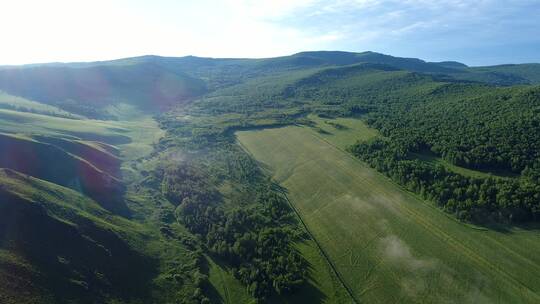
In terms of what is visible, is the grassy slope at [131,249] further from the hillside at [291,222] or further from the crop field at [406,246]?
the crop field at [406,246]

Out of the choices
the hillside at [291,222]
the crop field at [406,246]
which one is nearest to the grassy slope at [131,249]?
the hillside at [291,222]

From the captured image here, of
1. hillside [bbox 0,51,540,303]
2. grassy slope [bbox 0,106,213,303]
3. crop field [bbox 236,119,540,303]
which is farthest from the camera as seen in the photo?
hillside [bbox 0,51,540,303]

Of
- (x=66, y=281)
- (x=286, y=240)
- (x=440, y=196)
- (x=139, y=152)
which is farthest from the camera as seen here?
(x=139, y=152)

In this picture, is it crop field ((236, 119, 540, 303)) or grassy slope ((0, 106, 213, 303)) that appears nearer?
grassy slope ((0, 106, 213, 303))

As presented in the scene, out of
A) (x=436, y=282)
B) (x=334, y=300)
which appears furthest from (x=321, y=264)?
(x=436, y=282)

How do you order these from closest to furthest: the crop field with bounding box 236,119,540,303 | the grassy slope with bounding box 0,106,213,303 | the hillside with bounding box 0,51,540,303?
the grassy slope with bounding box 0,106,213,303 < the crop field with bounding box 236,119,540,303 < the hillside with bounding box 0,51,540,303

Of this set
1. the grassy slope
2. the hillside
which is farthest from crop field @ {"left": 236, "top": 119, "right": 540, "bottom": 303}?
the grassy slope

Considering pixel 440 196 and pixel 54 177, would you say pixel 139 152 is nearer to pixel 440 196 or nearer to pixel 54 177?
pixel 54 177

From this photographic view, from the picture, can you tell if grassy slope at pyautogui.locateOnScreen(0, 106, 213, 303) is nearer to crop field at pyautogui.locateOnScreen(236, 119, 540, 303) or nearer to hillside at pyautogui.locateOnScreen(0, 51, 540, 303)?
hillside at pyautogui.locateOnScreen(0, 51, 540, 303)
